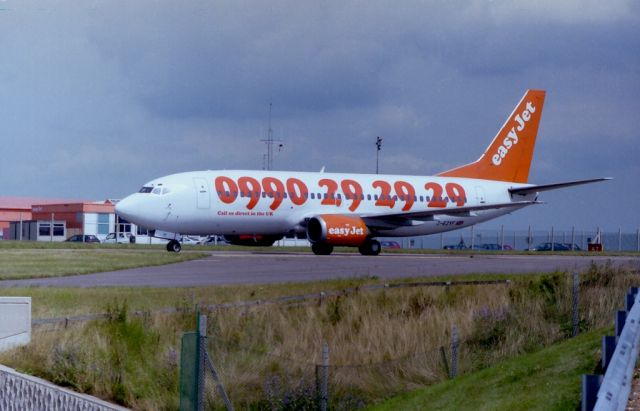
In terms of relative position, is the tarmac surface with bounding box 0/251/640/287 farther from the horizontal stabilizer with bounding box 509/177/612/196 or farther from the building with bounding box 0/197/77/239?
the building with bounding box 0/197/77/239

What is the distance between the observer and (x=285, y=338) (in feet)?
48.7

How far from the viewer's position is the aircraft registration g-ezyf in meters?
39.2

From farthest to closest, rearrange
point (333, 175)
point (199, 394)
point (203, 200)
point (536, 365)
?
point (333, 175) < point (203, 200) < point (536, 365) < point (199, 394)

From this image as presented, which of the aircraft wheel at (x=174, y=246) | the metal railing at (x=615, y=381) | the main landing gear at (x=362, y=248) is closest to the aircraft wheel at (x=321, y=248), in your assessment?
the main landing gear at (x=362, y=248)

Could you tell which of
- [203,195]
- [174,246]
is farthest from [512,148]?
[174,246]

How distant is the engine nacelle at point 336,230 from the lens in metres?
40.2

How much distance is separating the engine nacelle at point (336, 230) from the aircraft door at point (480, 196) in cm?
968

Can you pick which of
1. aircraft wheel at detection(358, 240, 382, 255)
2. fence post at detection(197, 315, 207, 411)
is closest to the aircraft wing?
aircraft wheel at detection(358, 240, 382, 255)

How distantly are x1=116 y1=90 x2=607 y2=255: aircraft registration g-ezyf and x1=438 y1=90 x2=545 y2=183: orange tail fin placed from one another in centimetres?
5

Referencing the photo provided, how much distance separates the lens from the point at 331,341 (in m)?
15.0

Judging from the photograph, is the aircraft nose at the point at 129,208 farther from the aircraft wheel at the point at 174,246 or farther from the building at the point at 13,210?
the building at the point at 13,210

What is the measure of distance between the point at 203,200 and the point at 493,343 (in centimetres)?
2571

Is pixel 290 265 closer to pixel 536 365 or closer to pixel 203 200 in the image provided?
pixel 203 200

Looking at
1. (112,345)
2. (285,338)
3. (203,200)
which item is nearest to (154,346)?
(112,345)
